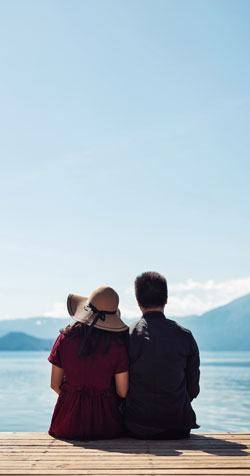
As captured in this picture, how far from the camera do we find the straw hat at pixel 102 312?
442 cm

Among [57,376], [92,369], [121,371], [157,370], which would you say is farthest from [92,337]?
[157,370]

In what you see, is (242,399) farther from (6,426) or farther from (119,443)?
(119,443)

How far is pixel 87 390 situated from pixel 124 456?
2.57ft

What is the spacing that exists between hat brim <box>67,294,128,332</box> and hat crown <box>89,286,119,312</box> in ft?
0.22

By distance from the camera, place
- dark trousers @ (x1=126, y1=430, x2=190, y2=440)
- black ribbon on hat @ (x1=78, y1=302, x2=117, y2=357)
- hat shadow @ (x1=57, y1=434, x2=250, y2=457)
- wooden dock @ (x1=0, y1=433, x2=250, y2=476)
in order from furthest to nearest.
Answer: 1. dark trousers @ (x1=126, y1=430, x2=190, y2=440)
2. black ribbon on hat @ (x1=78, y1=302, x2=117, y2=357)
3. hat shadow @ (x1=57, y1=434, x2=250, y2=457)
4. wooden dock @ (x1=0, y1=433, x2=250, y2=476)

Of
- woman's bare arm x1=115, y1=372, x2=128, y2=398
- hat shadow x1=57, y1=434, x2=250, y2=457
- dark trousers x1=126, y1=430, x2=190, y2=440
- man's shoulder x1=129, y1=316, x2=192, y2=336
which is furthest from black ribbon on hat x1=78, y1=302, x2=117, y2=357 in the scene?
dark trousers x1=126, y1=430, x2=190, y2=440

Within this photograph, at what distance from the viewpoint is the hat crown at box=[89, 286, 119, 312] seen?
175 inches

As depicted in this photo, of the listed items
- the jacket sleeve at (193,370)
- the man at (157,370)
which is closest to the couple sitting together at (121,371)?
the man at (157,370)

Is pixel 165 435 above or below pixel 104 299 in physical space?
below

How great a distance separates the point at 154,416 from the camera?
439 centimetres

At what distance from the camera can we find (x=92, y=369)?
441 cm

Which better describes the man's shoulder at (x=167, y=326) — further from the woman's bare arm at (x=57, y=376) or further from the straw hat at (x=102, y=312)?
the woman's bare arm at (x=57, y=376)

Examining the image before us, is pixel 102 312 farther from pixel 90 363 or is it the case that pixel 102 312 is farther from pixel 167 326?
pixel 167 326

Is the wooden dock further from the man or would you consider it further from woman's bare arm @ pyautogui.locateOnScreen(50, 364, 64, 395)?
woman's bare arm @ pyautogui.locateOnScreen(50, 364, 64, 395)
